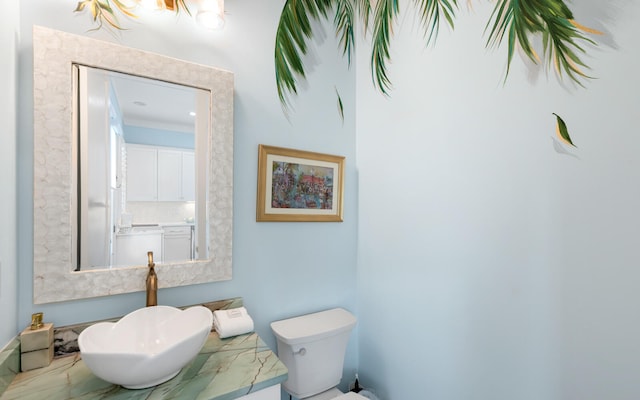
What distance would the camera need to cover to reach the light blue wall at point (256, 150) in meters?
1.08

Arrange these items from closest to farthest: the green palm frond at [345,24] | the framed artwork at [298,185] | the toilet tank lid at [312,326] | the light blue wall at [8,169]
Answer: the light blue wall at [8,169], the toilet tank lid at [312,326], the framed artwork at [298,185], the green palm frond at [345,24]

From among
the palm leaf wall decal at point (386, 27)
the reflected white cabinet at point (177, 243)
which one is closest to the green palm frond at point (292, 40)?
the palm leaf wall decal at point (386, 27)

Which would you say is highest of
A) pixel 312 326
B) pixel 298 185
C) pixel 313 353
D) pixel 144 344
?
pixel 298 185

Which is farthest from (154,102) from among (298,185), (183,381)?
(183,381)

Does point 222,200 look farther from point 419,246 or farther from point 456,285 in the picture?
point 456,285

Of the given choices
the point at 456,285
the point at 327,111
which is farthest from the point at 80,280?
the point at 456,285

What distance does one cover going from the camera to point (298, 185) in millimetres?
1702

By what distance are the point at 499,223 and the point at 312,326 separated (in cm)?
105

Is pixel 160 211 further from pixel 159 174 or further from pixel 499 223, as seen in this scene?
pixel 499 223

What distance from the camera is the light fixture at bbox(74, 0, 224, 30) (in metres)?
1.16

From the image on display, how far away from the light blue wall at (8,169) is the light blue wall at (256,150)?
4cm

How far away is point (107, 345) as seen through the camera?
102 centimetres

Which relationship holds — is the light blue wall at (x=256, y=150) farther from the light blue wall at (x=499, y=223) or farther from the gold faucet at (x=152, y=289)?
the light blue wall at (x=499, y=223)

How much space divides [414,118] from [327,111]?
55 cm
